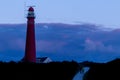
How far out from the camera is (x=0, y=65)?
1480 inches

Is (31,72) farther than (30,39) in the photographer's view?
No

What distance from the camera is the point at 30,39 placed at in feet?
158

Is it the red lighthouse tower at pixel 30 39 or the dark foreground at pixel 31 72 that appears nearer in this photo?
the dark foreground at pixel 31 72

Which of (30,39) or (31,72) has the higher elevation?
(30,39)

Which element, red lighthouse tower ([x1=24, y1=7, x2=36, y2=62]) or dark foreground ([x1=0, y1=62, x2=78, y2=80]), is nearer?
dark foreground ([x1=0, y1=62, x2=78, y2=80])

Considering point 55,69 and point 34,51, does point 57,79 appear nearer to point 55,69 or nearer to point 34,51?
point 55,69

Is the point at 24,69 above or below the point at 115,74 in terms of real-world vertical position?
above

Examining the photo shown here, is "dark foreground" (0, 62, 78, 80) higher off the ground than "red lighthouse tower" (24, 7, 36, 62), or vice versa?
"red lighthouse tower" (24, 7, 36, 62)

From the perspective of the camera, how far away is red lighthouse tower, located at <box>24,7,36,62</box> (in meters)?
48.1

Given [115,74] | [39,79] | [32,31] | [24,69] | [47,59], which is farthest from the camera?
[47,59]

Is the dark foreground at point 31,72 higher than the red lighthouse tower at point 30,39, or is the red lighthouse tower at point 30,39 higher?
the red lighthouse tower at point 30,39

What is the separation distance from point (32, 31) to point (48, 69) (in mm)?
10889

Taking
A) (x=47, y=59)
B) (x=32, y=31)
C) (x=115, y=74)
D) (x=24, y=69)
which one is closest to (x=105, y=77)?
(x=115, y=74)

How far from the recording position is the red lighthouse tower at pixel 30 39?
158 feet
